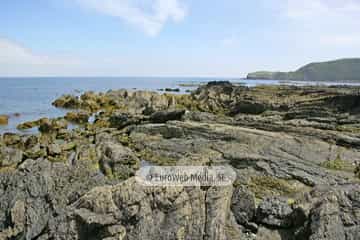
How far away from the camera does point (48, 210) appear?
8.22 m

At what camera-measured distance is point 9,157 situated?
1811cm

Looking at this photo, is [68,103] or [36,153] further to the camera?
[68,103]

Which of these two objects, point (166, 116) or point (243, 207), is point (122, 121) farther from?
point (243, 207)

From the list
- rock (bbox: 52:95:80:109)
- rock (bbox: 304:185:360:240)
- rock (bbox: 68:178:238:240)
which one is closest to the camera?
rock (bbox: 304:185:360:240)


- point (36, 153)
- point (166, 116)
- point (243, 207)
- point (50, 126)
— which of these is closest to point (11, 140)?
point (50, 126)

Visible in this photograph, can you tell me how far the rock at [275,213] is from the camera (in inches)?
316

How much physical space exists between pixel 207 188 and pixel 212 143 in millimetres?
11030

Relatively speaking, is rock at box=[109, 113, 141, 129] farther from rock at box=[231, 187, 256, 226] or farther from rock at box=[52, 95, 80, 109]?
rock at box=[52, 95, 80, 109]

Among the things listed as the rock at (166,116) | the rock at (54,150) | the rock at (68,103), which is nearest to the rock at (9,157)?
the rock at (54,150)

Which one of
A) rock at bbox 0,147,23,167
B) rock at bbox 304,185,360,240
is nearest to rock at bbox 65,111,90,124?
rock at bbox 0,147,23,167

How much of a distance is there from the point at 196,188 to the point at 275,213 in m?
2.56

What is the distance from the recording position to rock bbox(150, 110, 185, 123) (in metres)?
25.7

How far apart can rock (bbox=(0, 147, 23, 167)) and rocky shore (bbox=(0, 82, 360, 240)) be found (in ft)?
0.26

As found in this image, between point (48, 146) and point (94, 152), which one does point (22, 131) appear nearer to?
point (48, 146)
